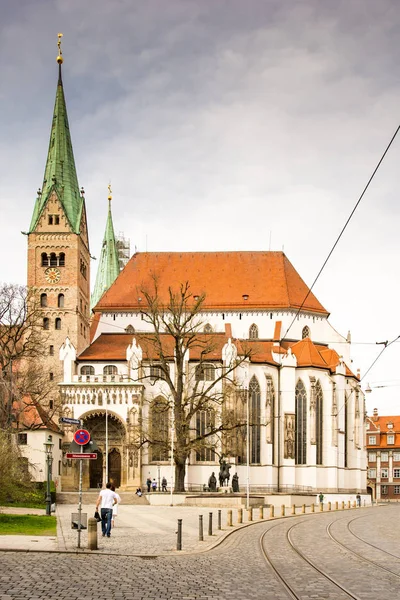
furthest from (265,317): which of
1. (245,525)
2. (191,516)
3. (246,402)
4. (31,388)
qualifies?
(245,525)

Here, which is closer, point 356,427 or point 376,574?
point 376,574

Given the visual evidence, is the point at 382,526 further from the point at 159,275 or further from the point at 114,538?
the point at 159,275

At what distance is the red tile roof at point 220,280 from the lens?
241 feet

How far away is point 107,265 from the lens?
353ft

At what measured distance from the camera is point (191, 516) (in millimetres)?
36938

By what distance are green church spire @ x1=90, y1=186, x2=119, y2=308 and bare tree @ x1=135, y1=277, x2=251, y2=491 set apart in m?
32.6

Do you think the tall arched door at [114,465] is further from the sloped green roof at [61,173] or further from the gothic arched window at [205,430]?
the sloped green roof at [61,173]

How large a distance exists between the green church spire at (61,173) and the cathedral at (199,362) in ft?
0.35

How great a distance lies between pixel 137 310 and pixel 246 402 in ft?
42.1

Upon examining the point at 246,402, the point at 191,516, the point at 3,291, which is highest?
the point at 3,291

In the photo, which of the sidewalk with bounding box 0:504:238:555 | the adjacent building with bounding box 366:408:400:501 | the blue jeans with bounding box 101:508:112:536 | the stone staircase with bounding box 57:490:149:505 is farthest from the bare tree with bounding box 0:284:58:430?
the adjacent building with bounding box 366:408:400:501

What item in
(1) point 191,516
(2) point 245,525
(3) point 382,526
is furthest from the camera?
Result: (1) point 191,516

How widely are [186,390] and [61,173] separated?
74.5 feet

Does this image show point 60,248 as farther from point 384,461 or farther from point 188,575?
point 188,575
